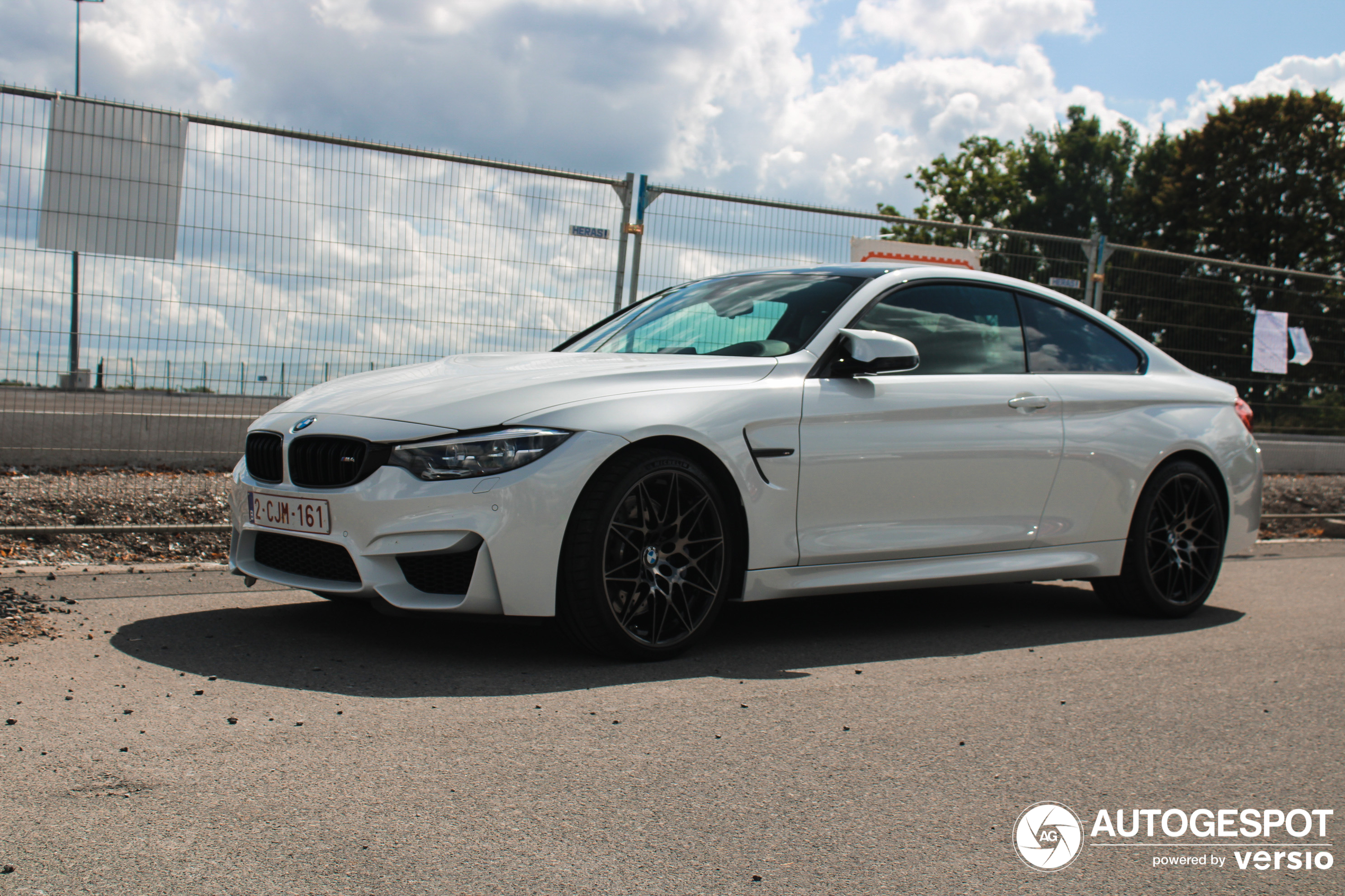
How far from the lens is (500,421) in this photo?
13.0 feet

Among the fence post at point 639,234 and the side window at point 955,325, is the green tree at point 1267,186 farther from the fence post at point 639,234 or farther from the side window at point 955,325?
the side window at point 955,325

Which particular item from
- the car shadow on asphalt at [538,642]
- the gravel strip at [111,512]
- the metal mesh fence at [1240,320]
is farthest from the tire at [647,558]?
the metal mesh fence at [1240,320]

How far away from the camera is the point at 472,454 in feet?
12.8

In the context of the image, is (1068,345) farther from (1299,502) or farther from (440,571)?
(1299,502)

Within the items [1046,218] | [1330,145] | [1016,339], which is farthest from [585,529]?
[1046,218]

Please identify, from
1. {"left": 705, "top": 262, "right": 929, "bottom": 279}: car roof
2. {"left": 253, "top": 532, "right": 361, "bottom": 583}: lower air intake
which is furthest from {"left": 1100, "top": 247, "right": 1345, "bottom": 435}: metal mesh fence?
{"left": 253, "top": 532, "right": 361, "bottom": 583}: lower air intake

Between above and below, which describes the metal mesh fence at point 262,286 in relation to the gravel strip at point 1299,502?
above

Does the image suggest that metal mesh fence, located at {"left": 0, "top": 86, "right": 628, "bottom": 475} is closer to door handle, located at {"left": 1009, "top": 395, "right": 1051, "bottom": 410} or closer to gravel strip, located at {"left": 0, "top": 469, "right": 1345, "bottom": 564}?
gravel strip, located at {"left": 0, "top": 469, "right": 1345, "bottom": 564}

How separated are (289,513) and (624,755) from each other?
65.5 inches

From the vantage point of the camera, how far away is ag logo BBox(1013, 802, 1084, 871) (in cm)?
261

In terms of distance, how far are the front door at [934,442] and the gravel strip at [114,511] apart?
3464 millimetres

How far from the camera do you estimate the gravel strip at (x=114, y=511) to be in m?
6.20

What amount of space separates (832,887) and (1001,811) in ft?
2.22

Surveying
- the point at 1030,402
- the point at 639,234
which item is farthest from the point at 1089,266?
the point at 1030,402
